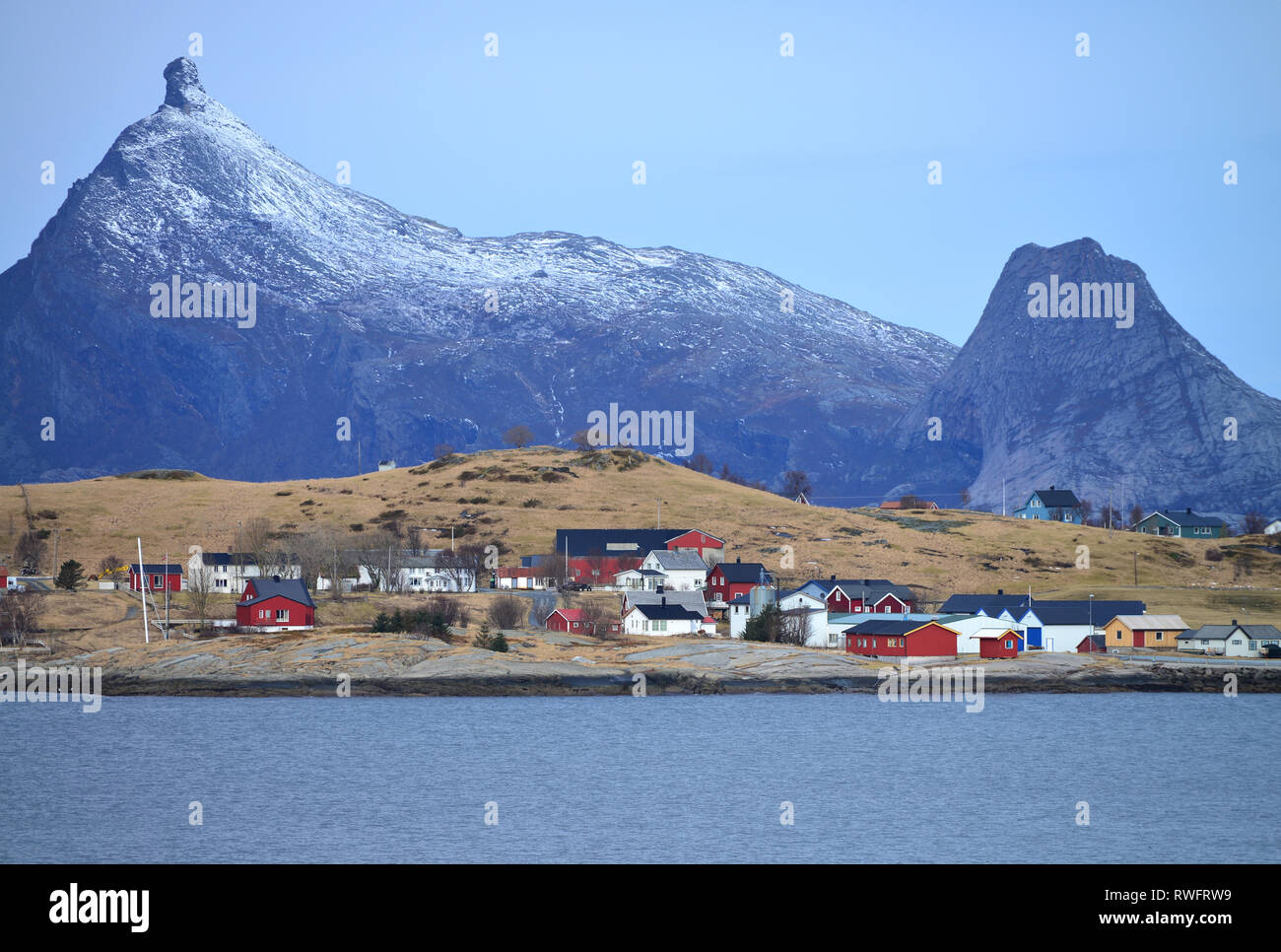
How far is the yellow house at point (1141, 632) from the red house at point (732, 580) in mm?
25982

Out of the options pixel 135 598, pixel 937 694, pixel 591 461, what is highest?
pixel 591 461

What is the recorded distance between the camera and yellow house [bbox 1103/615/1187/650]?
9156 centimetres

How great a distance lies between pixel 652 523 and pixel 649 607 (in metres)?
53.6

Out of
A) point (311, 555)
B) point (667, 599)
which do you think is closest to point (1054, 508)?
point (667, 599)

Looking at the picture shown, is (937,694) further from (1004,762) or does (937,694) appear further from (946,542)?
(946,542)

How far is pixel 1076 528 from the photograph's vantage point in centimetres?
15388

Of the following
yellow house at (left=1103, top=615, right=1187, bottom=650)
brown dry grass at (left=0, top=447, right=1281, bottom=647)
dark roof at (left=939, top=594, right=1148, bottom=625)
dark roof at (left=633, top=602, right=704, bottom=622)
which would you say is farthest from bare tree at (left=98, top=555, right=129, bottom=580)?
yellow house at (left=1103, top=615, right=1187, bottom=650)

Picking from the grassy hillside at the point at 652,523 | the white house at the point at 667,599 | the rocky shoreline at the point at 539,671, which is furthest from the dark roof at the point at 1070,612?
the white house at the point at 667,599

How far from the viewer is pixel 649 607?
9169 centimetres

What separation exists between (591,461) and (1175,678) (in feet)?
354

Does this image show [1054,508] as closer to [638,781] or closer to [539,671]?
[539,671]

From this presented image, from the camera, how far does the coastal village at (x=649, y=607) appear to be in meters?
86.6

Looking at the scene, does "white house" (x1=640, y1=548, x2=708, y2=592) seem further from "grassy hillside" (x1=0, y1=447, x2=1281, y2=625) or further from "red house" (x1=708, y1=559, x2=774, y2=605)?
"grassy hillside" (x1=0, y1=447, x2=1281, y2=625)
